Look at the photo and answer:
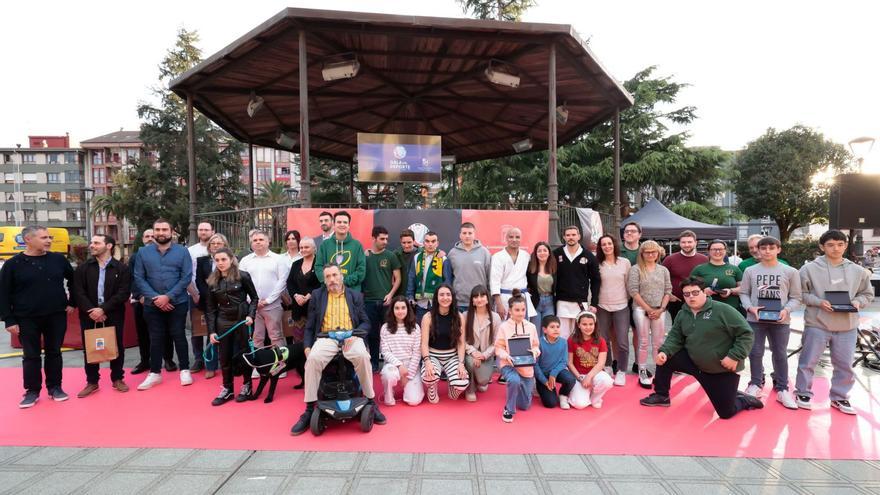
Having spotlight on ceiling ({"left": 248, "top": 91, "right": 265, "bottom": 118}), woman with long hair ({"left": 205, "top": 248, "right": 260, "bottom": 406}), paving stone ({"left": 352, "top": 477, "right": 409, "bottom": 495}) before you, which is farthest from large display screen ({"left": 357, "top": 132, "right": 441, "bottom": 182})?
paving stone ({"left": 352, "top": 477, "right": 409, "bottom": 495})

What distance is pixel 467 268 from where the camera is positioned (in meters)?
5.17

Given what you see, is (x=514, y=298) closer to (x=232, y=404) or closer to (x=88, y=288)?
(x=232, y=404)

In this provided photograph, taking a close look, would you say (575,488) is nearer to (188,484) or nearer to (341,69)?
(188,484)

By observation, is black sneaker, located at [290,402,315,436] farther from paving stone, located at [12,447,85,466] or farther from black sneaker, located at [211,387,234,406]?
paving stone, located at [12,447,85,466]

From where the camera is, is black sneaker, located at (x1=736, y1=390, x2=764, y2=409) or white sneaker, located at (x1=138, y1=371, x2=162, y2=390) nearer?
black sneaker, located at (x1=736, y1=390, x2=764, y2=409)

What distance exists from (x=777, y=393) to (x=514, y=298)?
3235mm

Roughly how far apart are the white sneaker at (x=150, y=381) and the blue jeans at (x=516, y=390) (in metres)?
4.38

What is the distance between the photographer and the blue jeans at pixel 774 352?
457 centimetres

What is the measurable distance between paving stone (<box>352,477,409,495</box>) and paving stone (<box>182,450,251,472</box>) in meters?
1.08

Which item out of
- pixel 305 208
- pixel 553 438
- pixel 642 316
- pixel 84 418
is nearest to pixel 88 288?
pixel 84 418

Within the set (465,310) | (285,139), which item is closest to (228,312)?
(465,310)

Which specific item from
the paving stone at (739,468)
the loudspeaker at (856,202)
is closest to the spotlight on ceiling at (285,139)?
the paving stone at (739,468)

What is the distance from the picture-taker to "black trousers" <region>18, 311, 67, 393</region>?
4.57 m

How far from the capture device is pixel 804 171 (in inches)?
1101
